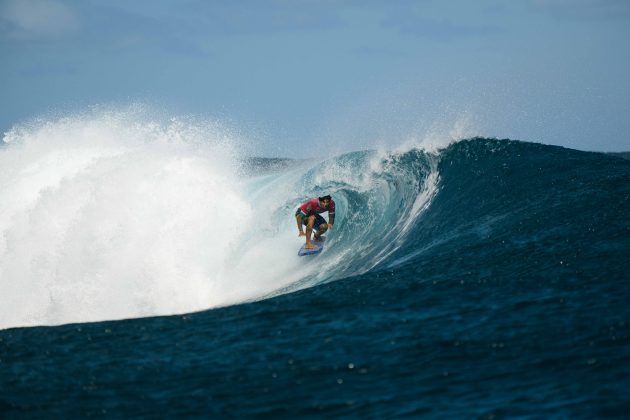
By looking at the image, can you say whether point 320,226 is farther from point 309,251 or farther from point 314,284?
point 314,284

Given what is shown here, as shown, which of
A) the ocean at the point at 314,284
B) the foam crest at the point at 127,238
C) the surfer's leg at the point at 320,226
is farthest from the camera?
the surfer's leg at the point at 320,226

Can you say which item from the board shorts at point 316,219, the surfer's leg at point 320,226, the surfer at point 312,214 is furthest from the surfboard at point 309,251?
the board shorts at point 316,219

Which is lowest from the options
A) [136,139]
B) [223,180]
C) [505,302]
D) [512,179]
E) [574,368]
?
[574,368]

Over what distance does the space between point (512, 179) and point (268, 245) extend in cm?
565

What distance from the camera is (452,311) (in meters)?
9.48

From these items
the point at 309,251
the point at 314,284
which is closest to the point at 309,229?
the point at 309,251

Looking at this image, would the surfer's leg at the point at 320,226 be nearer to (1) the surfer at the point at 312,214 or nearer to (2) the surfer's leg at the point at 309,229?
(1) the surfer at the point at 312,214

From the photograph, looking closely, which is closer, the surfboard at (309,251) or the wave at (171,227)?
the wave at (171,227)

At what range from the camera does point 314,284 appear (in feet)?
48.5

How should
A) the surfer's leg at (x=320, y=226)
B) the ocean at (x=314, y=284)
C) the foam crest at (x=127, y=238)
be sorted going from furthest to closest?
the surfer's leg at (x=320, y=226)
the foam crest at (x=127, y=238)
the ocean at (x=314, y=284)

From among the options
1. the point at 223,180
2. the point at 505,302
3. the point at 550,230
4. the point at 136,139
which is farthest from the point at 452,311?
the point at 136,139

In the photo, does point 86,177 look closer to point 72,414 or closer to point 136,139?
point 136,139

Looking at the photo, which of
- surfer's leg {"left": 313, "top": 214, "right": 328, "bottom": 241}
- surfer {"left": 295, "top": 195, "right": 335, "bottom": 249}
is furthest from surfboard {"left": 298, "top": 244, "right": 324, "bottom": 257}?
surfer's leg {"left": 313, "top": 214, "right": 328, "bottom": 241}

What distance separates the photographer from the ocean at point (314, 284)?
7.34 m
